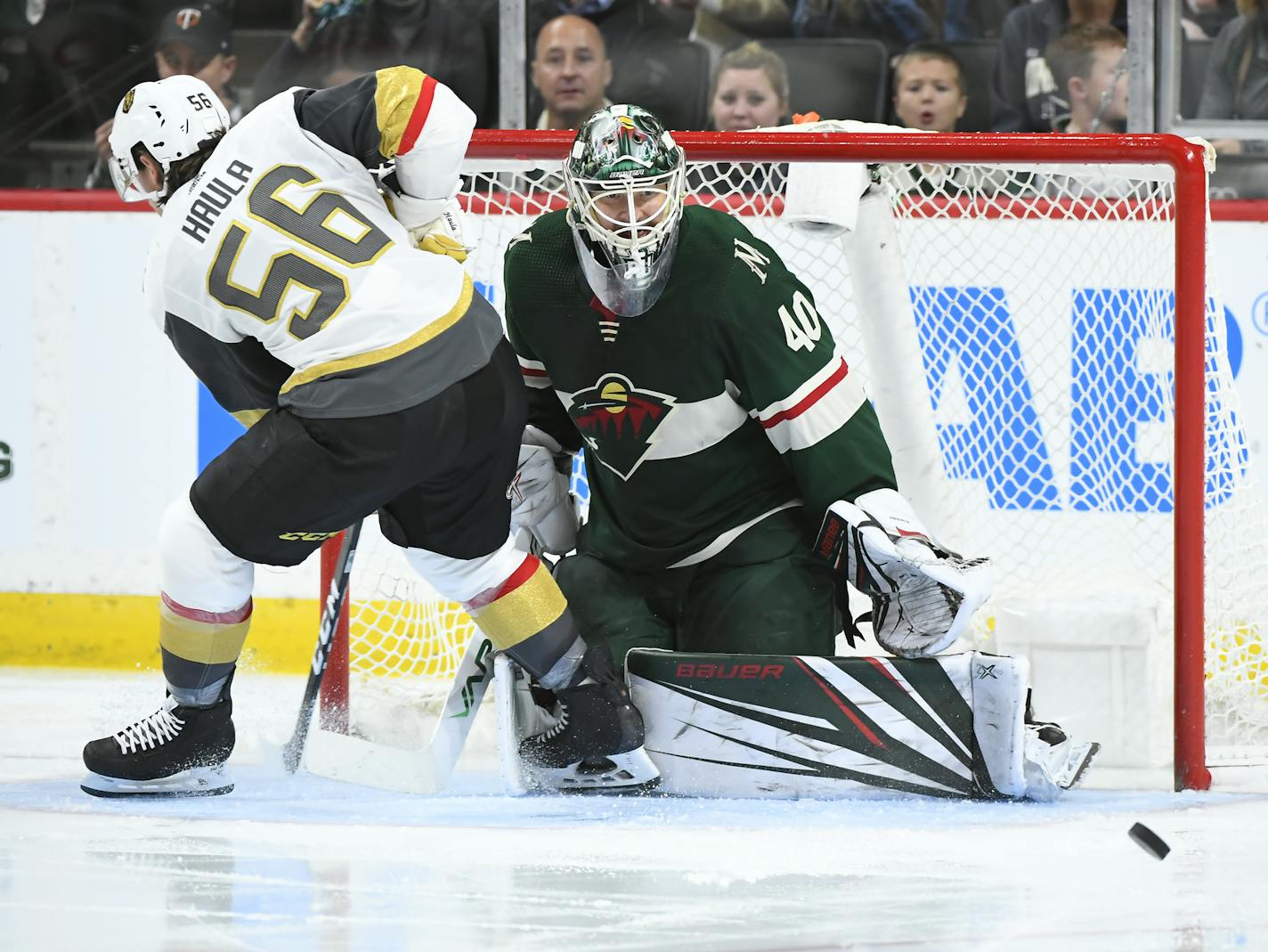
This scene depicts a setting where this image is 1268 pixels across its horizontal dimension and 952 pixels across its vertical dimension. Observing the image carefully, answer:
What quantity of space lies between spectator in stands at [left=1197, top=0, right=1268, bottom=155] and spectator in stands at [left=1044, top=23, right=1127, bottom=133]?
0.21m

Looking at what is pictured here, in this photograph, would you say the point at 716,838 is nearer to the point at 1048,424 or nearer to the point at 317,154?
the point at 317,154

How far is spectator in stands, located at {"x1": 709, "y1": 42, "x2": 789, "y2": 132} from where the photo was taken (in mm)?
4262

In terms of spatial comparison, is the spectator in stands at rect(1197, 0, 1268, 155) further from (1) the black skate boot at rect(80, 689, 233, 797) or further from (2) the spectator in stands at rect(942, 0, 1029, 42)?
(1) the black skate boot at rect(80, 689, 233, 797)

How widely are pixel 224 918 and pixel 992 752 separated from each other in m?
1.07

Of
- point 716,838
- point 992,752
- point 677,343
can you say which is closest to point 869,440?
point 677,343

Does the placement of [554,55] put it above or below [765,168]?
above

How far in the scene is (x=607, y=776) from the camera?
7.33 feet

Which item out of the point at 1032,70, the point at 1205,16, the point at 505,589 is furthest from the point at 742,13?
the point at 505,589

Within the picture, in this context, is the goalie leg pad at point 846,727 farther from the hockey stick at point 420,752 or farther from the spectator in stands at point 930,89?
the spectator in stands at point 930,89

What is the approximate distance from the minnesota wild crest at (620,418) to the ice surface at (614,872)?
506 millimetres

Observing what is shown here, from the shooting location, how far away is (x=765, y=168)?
3.22 metres

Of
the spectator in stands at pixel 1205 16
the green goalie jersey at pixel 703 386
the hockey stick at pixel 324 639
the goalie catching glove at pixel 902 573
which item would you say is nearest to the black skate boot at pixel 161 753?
the hockey stick at pixel 324 639

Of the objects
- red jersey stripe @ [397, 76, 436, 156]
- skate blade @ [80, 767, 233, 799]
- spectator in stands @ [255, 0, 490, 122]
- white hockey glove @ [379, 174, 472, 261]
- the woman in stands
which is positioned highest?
spectator in stands @ [255, 0, 490, 122]

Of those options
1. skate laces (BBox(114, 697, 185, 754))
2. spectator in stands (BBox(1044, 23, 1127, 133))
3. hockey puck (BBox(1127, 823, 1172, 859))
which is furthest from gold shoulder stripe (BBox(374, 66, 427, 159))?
spectator in stands (BBox(1044, 23, 1127, 133))
